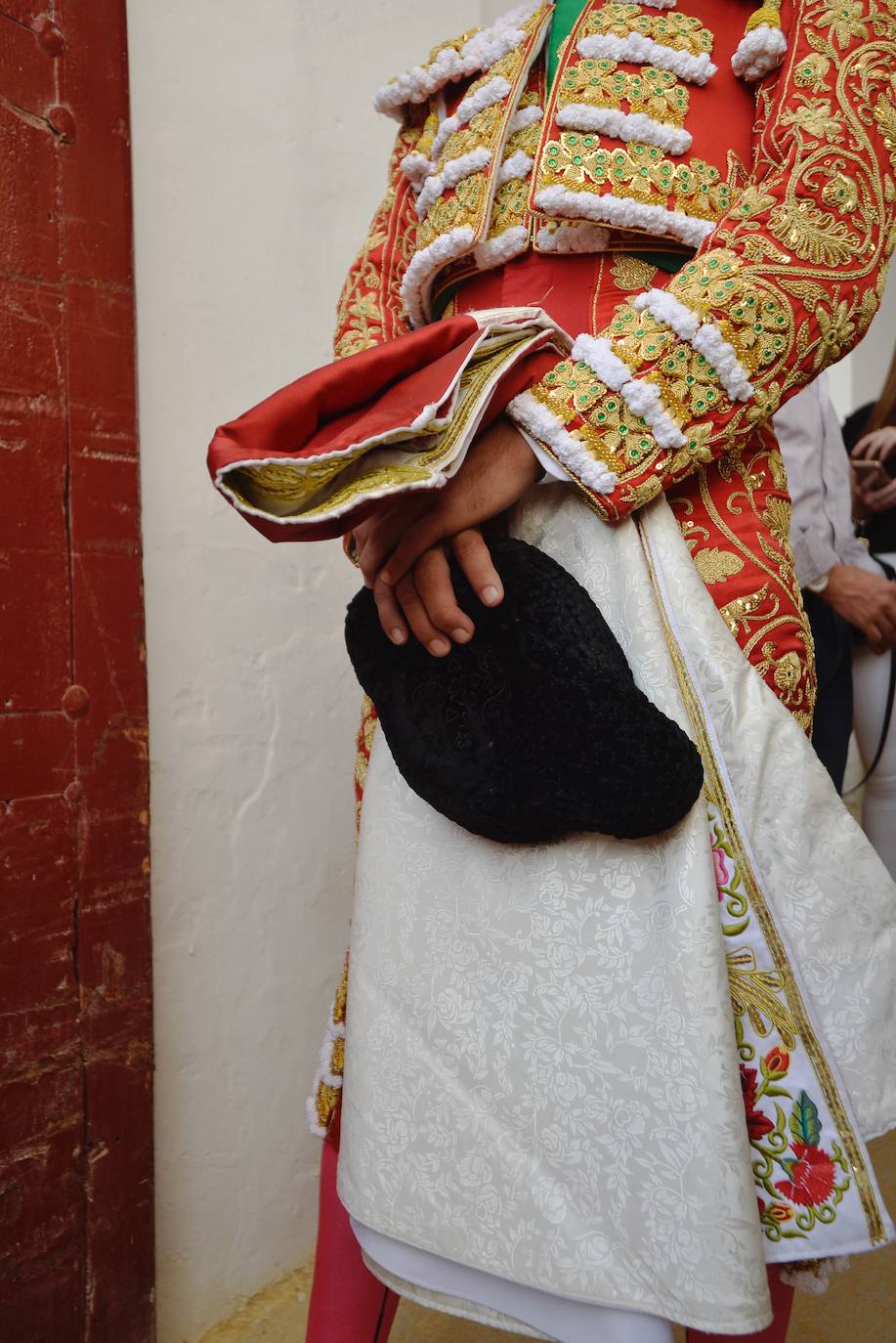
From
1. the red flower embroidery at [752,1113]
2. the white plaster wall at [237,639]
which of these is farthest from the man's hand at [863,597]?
the red flower embroidery at [752,1113]

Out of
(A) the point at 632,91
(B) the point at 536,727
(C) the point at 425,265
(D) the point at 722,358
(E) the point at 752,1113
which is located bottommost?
(E) the point at 752,1113

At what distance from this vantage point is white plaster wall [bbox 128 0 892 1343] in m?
1.22

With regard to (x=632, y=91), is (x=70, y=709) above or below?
below

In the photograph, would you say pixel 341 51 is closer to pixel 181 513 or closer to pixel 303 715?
pixel 181 513

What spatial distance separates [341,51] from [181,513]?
2.38ft

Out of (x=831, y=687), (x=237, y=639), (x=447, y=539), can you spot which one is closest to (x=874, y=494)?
(x=831, y=687)

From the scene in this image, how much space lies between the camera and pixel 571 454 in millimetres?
661

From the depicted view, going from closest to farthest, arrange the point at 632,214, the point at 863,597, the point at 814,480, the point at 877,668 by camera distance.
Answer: the point at 632,214 → the point at 814,480 → the point at 863,597 → the point at 877,668

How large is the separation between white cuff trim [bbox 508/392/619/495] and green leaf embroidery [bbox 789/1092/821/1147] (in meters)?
0.39

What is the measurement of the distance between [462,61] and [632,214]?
0.94 feet

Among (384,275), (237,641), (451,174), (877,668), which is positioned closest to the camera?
(451,174)

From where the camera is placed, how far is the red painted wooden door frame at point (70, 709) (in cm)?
101

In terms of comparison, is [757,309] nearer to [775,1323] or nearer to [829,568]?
[775,1323]

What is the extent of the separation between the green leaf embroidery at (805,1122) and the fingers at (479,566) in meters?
0.35
